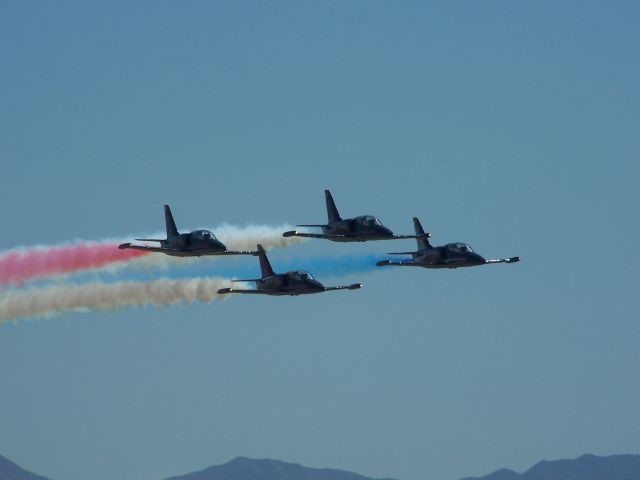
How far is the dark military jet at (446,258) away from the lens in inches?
7308

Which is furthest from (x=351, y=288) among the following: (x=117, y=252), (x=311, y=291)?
(x=117, y=252)

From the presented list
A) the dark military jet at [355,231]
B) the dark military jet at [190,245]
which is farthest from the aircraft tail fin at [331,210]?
the dark military jet at [190,245]

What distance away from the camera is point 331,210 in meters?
187

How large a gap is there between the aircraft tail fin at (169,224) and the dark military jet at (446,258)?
24595mm

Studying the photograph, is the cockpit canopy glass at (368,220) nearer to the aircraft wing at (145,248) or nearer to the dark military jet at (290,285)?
the dark military jet at (290,285)

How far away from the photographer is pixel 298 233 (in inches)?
7215

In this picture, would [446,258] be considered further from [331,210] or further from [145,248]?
[145,248]

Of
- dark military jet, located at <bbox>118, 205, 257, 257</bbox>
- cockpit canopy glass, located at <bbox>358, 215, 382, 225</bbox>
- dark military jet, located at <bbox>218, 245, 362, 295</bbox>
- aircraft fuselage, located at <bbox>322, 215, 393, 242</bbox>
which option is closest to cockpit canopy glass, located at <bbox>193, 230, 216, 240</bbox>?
dark military jet, located at <bbox>118, 205, 257, 257</bbox>

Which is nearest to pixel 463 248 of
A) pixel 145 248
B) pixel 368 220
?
pixel 368 220

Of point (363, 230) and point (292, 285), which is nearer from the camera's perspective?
point (292, 285)

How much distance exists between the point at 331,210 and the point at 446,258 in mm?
14846

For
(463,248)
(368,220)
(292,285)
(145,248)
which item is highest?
(368,220)

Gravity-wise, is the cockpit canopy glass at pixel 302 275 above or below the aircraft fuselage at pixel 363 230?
below

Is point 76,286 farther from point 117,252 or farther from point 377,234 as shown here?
point 377,234
